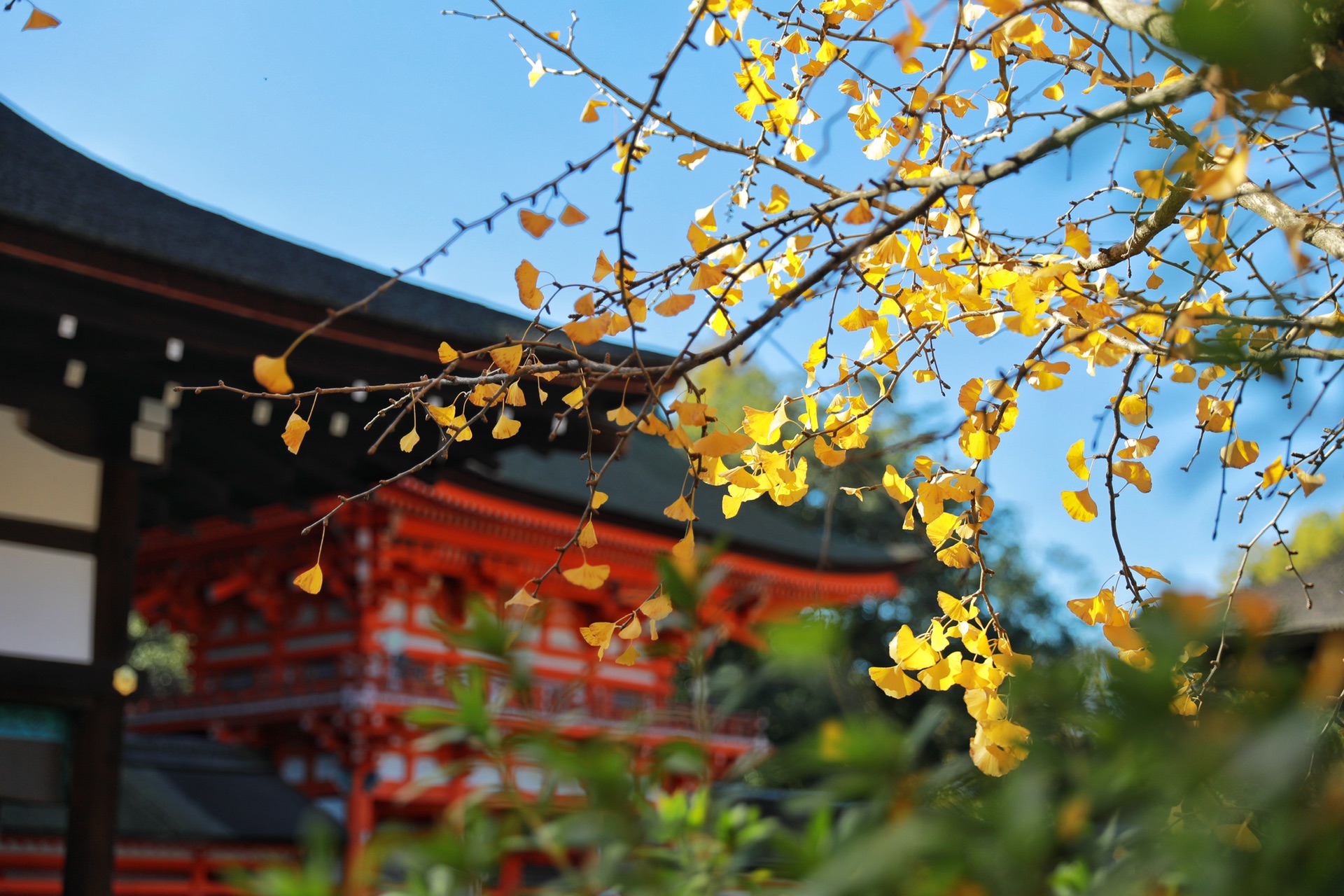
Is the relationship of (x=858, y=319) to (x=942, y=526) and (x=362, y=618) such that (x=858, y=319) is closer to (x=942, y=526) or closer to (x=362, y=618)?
(x=942, y=526)

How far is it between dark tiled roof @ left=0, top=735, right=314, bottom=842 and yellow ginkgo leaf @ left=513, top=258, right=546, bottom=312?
4581 mm

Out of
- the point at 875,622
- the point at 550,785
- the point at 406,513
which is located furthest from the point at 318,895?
the point at 875,622

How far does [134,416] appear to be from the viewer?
339 cm

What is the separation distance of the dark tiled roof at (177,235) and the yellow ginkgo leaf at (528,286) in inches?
57.4

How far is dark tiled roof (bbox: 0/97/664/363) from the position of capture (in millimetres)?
3051

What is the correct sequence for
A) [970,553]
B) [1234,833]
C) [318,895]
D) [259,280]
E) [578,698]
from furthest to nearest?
1. [578,698]
2. [259,280]
3. [970,553]
4. [1234,833]
5. [318,895]

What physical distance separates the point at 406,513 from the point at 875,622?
992 centimetres

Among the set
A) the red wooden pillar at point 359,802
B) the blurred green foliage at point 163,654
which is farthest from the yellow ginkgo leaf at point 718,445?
the blurred green foliage at point 163,654

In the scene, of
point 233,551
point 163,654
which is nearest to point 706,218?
point 233,551

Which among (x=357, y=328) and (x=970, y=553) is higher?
(x=357, y=328)

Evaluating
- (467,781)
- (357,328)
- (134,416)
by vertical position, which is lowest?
(467,781)

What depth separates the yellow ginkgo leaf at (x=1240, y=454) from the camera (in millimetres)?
1659

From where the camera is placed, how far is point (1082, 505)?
153 cm

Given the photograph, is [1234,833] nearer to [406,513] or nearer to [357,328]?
[357,328]
